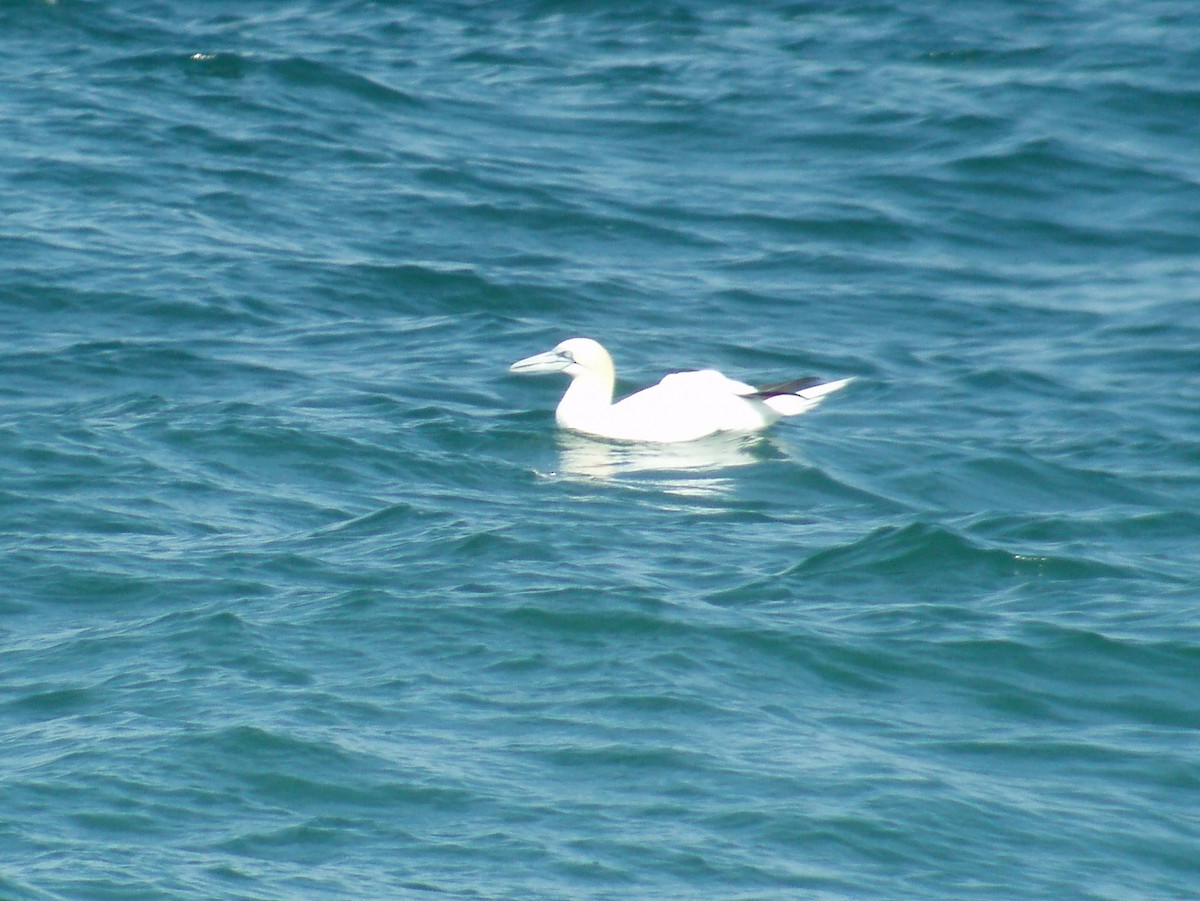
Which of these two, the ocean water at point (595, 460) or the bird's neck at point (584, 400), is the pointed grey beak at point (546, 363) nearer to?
the bird's neck at point (584, 400)

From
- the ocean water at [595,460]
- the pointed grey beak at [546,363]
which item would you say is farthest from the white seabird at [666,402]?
the ocean water at [595,460]

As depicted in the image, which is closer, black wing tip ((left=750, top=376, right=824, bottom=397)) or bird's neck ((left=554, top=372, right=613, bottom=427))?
black wing tip ((left=750, top=376, right=824, bottom=397))

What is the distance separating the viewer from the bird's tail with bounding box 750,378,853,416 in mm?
11375

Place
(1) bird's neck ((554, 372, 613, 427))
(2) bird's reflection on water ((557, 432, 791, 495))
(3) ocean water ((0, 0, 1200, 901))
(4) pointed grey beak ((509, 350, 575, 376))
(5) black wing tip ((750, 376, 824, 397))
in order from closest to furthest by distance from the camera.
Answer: (3) ocean water ((0, 0, 1200, 901)), (2) bird's reflection on water ((557, 432, 791, 495)), (5) black wing tip ((750, 376, 824, 397)), (1) bird's neck ((554, 372, 613, 427)), (4) pointed grey beak ((509, 350, 575, 376))

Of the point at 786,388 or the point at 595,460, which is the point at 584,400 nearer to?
the point at 595,460

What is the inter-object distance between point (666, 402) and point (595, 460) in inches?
28.8

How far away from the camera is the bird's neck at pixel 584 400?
1167 centimetres

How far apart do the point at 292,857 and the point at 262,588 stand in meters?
2.41

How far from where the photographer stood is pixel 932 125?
1778 cm

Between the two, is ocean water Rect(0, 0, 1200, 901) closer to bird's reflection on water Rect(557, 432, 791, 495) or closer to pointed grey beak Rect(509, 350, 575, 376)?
bird's reflection on water Rect(557, 432, 791, 495)

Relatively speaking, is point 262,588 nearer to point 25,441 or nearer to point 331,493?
point 331,493

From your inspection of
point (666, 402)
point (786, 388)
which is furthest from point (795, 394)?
point (666, 402)

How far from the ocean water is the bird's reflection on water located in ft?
0.14

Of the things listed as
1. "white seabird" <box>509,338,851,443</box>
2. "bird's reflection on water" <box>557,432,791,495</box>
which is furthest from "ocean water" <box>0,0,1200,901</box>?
"white seabird" <box>509,338,851,443</box>
